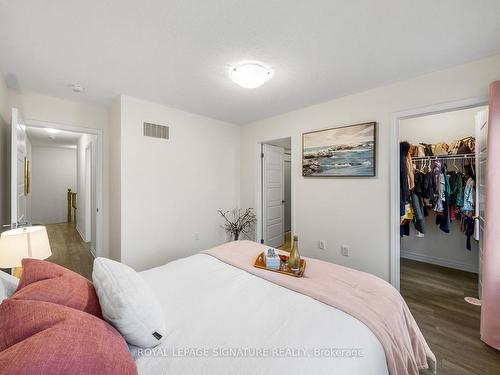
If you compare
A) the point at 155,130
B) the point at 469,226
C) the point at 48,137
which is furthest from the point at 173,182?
the point at 48,137

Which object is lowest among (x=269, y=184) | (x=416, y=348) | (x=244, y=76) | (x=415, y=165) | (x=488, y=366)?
(x=488, y=366)

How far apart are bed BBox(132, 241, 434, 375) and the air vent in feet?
6.96

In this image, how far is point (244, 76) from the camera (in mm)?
2018

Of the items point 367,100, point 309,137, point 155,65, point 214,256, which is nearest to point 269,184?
point 309,137

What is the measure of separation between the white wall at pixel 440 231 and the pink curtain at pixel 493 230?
1.72 metres

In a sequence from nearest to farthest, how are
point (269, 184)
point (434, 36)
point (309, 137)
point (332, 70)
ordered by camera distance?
point (434, 36)
point (332, 70)
point (309, 137)
point (269, 184)

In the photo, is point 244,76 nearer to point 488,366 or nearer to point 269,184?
point 269,184

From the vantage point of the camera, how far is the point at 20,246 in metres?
1.42

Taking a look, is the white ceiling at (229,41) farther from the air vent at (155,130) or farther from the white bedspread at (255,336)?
the white bedspread at (255,336)

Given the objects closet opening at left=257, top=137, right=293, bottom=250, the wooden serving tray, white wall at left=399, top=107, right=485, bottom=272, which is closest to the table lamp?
the wooden serving tray

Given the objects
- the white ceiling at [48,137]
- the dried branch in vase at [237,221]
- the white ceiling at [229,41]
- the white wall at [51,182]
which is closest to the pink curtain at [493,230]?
the white ceiling at [229,41]

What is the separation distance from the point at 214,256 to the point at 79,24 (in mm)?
1989

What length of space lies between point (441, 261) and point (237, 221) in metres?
3.25

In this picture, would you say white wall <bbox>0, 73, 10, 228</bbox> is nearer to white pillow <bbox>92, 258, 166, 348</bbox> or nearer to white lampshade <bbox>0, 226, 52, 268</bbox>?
white lampshade <bbox>0, 226, 52, 268</bbox>
